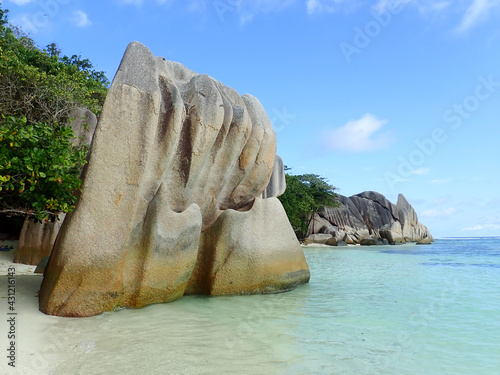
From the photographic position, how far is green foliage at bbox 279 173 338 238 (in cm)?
2739

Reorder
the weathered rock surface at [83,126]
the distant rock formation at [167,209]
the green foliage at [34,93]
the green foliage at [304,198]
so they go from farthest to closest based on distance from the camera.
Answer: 1. the green foliage at [304,198]
2. the green foliage at [34,93]
3. the weathered rock surface at [83,126]
4. the distant rock formation at [167,209]

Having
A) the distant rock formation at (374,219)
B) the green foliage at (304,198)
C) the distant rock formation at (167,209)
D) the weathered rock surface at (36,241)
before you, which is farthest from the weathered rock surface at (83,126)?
the distant rock formation at (374,219)

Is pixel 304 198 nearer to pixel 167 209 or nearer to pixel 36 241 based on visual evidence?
pixel 36 241

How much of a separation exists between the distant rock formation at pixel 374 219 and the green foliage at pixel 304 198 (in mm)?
1702

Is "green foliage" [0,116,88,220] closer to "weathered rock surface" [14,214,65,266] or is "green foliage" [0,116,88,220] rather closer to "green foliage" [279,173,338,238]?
"weathered rock surface" [14,214,65,266]

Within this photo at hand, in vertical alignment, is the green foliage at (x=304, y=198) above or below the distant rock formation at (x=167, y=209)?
above

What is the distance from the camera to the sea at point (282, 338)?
329 centimetres

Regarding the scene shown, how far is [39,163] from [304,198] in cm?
2546

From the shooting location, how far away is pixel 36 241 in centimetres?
971

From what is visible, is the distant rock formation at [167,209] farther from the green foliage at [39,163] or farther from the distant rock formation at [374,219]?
the distant rock formation at [374,219]

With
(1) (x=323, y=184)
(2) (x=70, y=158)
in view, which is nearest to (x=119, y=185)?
(2) (x=70, y=158)

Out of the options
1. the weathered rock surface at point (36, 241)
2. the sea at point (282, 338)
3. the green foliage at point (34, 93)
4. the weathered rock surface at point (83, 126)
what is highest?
the green foliage at point (34, 93)

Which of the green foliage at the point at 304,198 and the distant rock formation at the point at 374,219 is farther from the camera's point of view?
the distant rock formation at the point at 374,219

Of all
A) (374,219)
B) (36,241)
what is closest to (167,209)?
(36,241)
